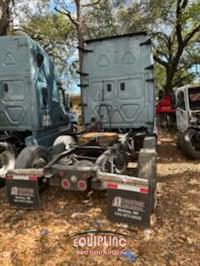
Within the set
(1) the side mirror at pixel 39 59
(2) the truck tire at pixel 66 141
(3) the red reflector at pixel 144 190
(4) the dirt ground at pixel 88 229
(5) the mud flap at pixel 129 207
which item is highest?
(1) the side mirror at pixel 39 59

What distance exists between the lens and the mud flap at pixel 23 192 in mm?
3217

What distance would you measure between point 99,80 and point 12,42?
2289 mm

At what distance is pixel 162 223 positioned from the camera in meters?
3.17

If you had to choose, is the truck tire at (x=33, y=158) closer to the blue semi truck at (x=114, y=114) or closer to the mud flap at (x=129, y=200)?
the blue semi truck at (x=114, y=114)

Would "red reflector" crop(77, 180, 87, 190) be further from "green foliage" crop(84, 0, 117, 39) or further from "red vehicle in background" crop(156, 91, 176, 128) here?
"green foliage" crop(84, 0, 117, 39)

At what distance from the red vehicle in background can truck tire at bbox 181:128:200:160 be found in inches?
252

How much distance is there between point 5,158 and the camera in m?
4.86

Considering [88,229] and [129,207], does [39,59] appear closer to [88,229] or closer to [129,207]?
[88,229]

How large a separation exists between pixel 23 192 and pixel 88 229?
105 centimetres

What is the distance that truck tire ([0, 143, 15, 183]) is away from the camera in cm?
474

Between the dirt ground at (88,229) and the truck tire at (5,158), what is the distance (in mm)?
468

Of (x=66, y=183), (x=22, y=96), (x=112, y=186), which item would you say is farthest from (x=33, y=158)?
(x=22, y=96)

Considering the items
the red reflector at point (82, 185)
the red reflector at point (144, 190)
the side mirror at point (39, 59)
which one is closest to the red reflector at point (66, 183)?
the red reflector at point (82, 185)

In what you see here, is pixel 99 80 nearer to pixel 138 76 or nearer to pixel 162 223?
pixel 138 76
